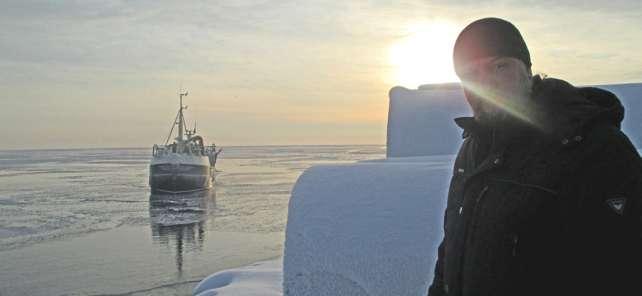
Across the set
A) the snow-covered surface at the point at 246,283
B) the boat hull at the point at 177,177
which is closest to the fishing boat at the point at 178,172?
A: the boat hull at the point at 177,177

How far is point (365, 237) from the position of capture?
2639 millimetres

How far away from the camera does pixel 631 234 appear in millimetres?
1107

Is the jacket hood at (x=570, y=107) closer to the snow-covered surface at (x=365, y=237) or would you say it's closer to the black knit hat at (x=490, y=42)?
the black knit hat at (x=490, y=42)

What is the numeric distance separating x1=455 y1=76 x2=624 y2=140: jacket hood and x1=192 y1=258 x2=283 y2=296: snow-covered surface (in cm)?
526

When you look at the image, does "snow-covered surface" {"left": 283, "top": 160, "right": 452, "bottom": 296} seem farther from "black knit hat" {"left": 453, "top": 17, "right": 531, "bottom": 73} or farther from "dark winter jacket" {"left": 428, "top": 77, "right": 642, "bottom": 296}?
"black knit hat" {"left": 453, "top": 17, "right": 531, "bottom": 73}

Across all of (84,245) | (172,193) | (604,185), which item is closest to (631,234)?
(604,185)

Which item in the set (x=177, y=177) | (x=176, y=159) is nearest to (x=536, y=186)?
(x=177, y=177)

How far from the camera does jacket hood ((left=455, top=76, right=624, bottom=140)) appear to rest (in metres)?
1.16

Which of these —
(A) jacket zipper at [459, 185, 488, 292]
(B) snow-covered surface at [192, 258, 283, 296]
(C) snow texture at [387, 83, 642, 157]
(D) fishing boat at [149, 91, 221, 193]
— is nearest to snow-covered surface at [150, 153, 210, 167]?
(D) fishing boat at [149, 91, 221, 193]

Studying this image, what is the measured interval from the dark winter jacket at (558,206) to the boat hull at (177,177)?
24355 millimetres

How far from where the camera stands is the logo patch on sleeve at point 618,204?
3.61 ft

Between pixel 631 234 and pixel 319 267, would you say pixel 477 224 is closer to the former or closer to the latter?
pixel 631 234

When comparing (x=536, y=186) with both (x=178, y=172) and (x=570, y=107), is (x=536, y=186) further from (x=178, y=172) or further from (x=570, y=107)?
(x=178, y=172)

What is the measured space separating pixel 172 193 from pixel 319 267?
23218mm
